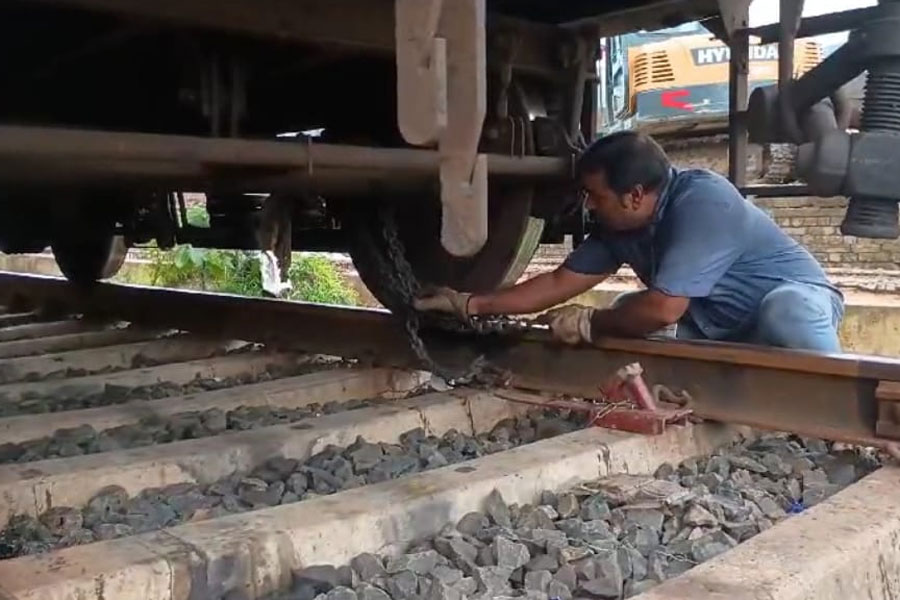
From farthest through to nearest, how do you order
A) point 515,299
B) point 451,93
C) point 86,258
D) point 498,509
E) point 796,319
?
point 86,258
point 515,299
point 796,319
point 498,509
point 451,93

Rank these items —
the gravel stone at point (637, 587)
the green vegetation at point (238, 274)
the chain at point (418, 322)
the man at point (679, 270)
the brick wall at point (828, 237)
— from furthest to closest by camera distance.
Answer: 1. the brick wall at point (828, 237)
2. the green vegetation at point (238, 274)
3. the chain at point (418, 322)
4. the man at point (679, 270)
5. the gravel stone at point (637, 587)

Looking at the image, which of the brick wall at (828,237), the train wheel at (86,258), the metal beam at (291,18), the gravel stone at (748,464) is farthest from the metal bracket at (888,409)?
the brick wall at (828,237)

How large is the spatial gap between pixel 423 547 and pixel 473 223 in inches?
26.4

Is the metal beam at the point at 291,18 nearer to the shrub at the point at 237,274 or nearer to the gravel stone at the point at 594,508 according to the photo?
the gravel stone at the point at 594,508

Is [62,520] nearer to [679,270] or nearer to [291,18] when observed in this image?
[291,18]

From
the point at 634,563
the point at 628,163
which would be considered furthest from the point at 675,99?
the point at 634,563

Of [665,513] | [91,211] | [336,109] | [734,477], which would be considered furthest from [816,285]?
[91,211]

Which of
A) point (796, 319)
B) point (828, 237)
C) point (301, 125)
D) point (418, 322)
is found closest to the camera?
point (796, 319)

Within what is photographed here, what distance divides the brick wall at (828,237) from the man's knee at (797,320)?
9519 mm

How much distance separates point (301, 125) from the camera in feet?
14.4

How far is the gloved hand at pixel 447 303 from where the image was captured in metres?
3.36

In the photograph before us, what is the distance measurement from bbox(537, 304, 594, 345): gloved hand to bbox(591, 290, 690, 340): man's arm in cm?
2

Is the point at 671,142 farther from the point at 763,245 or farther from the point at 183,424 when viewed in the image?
the point at 183,424

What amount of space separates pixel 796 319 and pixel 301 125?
2.42m
